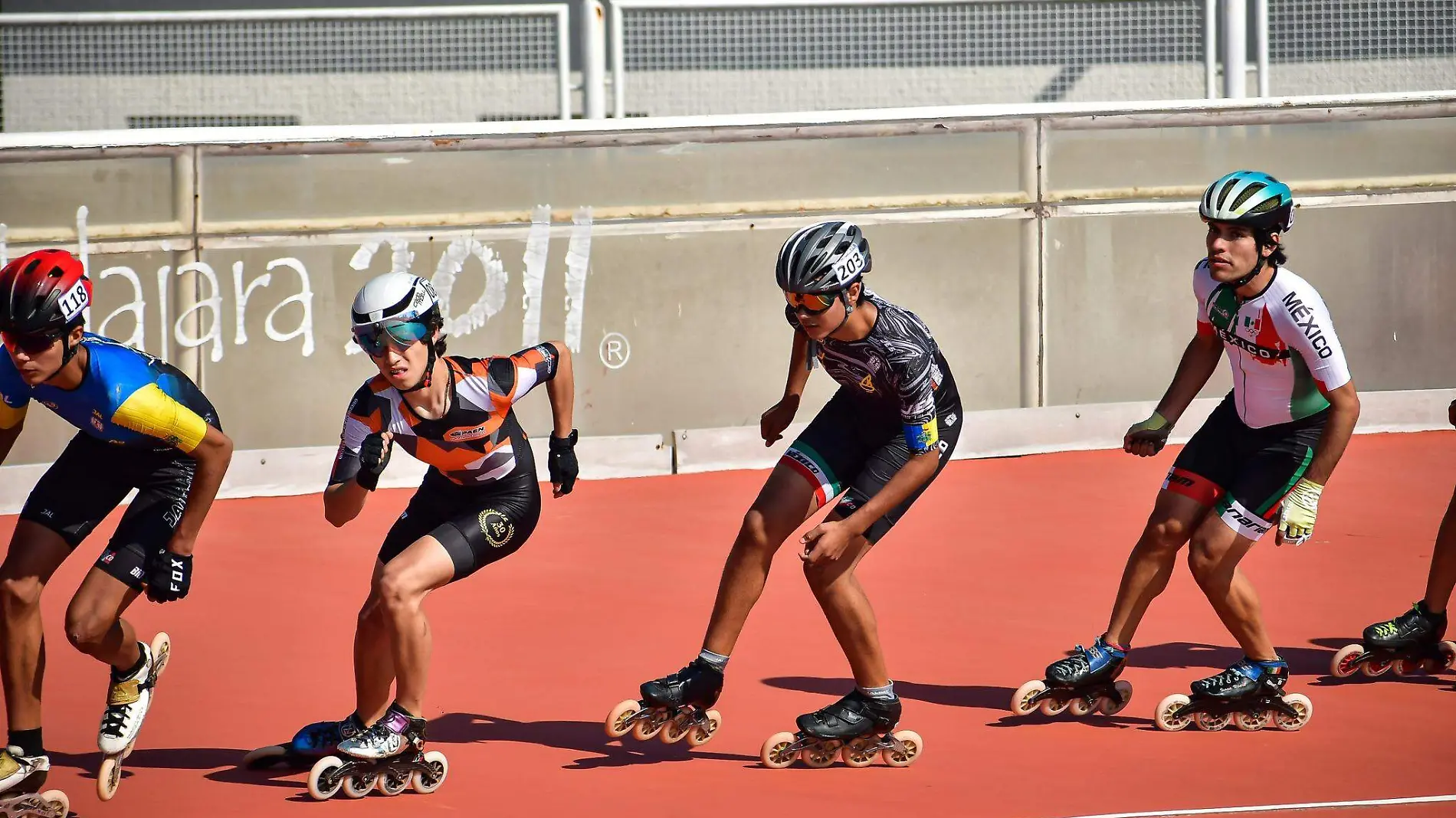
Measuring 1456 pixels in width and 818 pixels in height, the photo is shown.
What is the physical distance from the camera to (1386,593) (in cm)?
876

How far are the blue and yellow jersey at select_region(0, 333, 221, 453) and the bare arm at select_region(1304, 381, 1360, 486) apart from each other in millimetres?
3907

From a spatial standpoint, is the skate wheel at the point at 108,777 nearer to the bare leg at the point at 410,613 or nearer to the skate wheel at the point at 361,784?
the skate wheel at the point at 361,784

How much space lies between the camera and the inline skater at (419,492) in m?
5.78

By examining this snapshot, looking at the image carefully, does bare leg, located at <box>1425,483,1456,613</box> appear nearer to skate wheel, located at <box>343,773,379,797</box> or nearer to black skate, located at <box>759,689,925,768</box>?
black skate, located at <box>759,689,925,768</box>

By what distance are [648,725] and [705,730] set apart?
263 mm

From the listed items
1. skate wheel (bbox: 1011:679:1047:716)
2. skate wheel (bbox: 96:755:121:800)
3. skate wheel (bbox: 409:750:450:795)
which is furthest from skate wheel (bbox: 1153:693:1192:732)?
skate wheel (bbox: 96:755:121:800)

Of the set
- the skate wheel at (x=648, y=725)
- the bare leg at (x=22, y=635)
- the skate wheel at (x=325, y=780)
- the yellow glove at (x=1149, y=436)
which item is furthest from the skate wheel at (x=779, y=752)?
the bare leg at (x=22, y=635)

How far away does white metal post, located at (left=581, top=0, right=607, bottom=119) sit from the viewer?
13.7 metres

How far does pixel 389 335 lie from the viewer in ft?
19.1

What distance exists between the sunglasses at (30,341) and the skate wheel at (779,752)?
2759 millimetres

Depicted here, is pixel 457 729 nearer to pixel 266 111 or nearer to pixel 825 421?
pixel 825 421

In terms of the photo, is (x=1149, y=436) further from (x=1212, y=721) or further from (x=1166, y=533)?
(x=1212, y=721)

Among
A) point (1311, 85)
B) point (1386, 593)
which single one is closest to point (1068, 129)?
point (1311, 85)

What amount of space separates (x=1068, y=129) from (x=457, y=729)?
28.8ft
